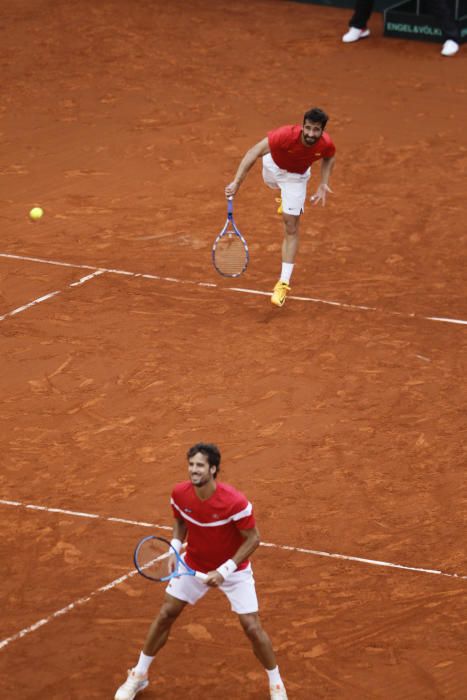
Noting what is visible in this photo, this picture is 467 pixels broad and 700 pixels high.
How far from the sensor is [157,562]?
9352 mm

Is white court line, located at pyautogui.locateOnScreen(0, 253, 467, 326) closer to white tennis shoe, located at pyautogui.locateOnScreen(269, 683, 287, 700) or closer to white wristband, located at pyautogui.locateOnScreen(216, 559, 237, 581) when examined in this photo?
white tennis shoe, located at pyautogui.locateOnScreen(269, 683, 287, 700)

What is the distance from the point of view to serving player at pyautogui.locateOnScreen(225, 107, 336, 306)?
14344 millimetres

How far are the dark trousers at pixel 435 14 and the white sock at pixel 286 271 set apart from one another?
33.0 ft

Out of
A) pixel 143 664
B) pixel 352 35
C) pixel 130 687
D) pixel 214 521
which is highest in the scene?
pixel 214 521

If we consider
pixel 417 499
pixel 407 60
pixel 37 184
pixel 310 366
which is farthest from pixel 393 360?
pixel 407 60

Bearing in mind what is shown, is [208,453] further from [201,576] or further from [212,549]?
[201,576]

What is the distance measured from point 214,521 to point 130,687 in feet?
4.35

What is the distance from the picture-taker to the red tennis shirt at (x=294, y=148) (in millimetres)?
14625

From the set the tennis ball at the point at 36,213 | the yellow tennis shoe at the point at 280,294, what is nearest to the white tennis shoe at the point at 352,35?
the tennis ball at the point at 36,213

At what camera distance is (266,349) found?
14570 mm

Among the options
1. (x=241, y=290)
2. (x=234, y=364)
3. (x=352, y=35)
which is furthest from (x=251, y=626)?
(x=352, y=35)

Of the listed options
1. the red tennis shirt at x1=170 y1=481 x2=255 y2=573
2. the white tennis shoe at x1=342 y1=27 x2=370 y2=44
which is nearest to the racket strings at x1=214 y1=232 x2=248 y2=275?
the red tennis shirt at x1=170 y1=481 x2=255 y2=573

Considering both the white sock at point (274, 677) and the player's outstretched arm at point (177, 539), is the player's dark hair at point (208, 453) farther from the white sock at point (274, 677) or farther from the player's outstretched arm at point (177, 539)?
the white sock at point (274, 677)

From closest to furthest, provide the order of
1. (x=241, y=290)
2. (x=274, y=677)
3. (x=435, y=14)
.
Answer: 1. (x=274, y=677)
2. (x=241, y=290)
3. (x=435, y=14)
